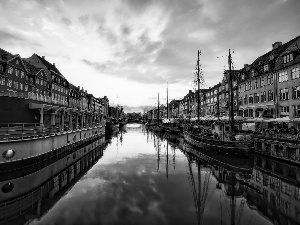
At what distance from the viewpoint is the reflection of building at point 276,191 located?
41.3 feet

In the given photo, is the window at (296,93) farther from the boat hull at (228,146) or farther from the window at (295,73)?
the boat hull at (228,146)

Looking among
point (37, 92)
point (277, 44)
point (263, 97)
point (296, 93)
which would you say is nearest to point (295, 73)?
point (296, 93)

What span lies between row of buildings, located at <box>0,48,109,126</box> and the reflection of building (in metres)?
23.7

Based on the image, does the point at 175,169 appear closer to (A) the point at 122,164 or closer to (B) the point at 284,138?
(A) the point at 122,164

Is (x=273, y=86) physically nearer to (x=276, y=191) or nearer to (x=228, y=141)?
(x=228, y=141)

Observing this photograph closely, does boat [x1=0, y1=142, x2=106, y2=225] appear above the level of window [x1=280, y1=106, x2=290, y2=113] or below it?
below

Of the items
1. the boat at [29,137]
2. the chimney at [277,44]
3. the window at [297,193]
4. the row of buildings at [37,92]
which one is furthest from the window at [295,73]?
the boat at [29,137]

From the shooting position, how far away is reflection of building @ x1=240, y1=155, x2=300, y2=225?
12.6m

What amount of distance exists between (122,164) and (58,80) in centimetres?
6447

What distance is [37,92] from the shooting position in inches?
2512

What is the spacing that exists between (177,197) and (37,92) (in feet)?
207

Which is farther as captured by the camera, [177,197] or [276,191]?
[276,191]

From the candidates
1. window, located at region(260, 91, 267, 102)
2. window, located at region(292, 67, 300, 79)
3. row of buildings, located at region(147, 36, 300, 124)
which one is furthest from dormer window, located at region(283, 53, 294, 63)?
window, located at region(260, 91, 267, 102)

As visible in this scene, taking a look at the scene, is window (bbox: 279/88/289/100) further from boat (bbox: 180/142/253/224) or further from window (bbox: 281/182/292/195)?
window (bbox: 281/182/292/195)
